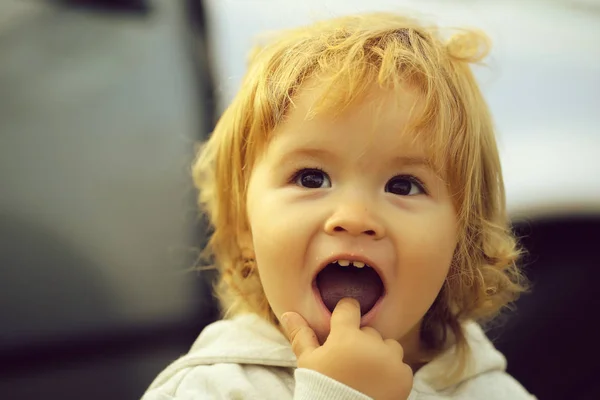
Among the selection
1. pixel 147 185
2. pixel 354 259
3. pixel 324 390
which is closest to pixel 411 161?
pixel 354 259

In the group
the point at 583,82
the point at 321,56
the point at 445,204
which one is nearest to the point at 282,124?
the point at 321,56

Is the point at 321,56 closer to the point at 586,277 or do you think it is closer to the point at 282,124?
the point at 282,124

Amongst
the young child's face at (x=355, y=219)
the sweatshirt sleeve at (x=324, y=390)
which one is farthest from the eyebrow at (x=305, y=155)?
the sweatshirt sleeve at (x=324, y=390)

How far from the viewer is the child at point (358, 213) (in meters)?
0.68

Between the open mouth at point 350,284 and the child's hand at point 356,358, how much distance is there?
36 millimetres

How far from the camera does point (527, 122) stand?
4.66 ft

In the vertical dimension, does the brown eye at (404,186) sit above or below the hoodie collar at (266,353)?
above

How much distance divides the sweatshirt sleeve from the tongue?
100 millimetres

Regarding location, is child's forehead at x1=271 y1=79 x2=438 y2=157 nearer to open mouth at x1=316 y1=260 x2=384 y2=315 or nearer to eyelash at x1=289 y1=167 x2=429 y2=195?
eyelash at x1=289 y1=167 x2=429 y2=195

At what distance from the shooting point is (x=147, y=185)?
1394 millimetres

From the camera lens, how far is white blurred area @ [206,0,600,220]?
136cm

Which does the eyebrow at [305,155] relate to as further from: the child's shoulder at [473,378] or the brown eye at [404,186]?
the child's shoulder at [473,378]

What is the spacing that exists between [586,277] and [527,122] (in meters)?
0.35

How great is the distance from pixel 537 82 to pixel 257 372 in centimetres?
101
